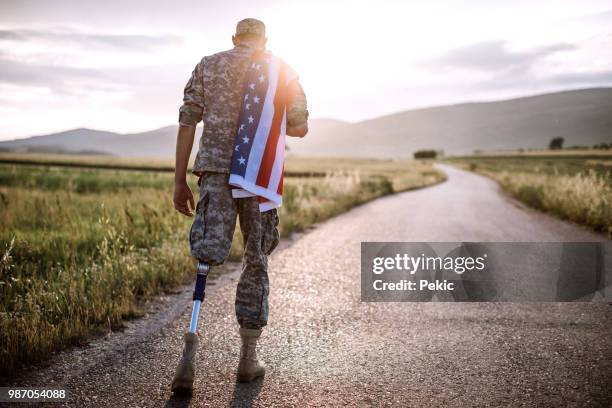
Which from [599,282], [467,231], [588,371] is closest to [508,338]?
A: [588,371]

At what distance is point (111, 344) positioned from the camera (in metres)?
3.61

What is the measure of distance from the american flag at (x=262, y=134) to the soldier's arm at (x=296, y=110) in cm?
4

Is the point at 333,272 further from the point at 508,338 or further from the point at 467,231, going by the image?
the point at 467,231

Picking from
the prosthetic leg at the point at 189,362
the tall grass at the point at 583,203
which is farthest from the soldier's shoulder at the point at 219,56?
the tall grass at the point at 583,203

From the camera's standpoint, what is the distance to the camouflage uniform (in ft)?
9.70

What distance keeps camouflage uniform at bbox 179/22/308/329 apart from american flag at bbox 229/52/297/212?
2.6 inches

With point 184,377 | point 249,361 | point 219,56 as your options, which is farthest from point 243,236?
point 219,56

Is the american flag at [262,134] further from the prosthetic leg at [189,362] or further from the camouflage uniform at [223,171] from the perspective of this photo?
the prosthetic leg at [189,362]

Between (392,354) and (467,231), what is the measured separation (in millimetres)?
7029

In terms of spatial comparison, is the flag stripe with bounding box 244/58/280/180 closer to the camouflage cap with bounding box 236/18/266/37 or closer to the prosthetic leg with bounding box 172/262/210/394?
the camouflage cap with bounding box 236/18/266/37

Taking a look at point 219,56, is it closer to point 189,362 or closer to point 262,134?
point 262,134
